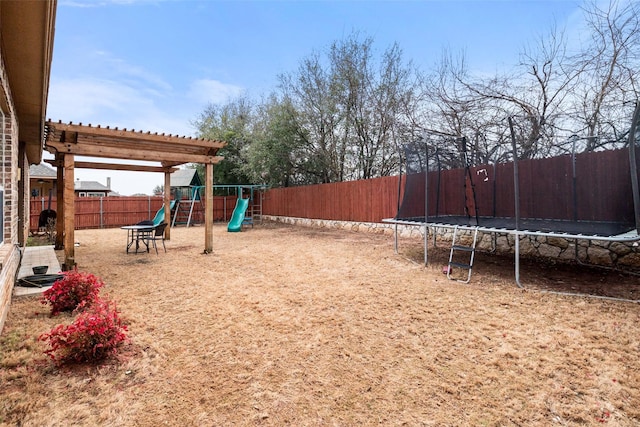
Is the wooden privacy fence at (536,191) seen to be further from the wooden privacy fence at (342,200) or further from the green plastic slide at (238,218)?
the green plastic slide at (238,218)

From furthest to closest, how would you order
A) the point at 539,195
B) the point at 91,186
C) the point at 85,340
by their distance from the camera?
the point at 91,186, the point at 539,195, the point at 85,340

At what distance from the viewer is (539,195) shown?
5691 millimetres

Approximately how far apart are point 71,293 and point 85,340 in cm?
141

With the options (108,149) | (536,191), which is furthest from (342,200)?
(108,149)

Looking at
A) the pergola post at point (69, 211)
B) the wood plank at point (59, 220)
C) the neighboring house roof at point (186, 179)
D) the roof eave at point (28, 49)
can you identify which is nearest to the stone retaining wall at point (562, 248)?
the roof eave at point (28, 49)

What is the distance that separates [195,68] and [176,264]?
12.6 m

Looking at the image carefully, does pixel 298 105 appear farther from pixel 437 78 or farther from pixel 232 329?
pixel 232 329

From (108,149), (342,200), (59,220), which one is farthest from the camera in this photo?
(342,200)

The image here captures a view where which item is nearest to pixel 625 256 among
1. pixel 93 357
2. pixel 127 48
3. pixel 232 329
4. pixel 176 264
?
pixel 232 329

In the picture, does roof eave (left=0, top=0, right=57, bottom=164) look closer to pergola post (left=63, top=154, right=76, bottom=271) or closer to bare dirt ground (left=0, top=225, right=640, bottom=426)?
pergola post (left=63, top=154, right=76, bottom=271)

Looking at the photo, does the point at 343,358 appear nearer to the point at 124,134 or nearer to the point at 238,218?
the point at 124,134

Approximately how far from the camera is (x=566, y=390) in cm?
188

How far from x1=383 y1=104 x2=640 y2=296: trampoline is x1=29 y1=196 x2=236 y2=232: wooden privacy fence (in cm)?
1195

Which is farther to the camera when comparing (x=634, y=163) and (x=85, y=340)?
(x=634, y=163)
